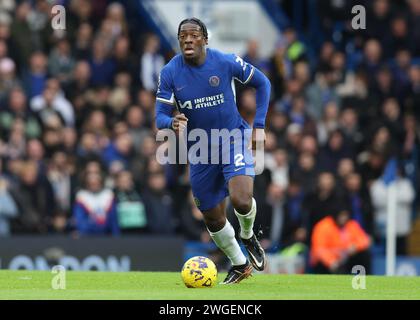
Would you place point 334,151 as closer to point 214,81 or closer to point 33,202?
point 33,202

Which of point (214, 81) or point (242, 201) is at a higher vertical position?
point (214, 81)

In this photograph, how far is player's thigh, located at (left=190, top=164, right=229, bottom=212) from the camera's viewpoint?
549 inches

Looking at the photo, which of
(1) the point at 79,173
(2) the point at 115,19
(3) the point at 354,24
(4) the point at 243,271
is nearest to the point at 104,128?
(1) the point at 79,173

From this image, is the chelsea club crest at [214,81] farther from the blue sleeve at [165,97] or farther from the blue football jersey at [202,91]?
the blue sleeve at [165,97]

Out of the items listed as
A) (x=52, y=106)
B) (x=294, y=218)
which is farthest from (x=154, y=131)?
(x=294, y=218)

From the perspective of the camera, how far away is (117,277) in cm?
1520

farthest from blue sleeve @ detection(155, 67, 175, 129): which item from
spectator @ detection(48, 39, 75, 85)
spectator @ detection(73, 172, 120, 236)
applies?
spectator @ detection(48, 39, 75, 85)

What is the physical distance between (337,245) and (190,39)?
248 inches

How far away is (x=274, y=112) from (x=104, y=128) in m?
3.01

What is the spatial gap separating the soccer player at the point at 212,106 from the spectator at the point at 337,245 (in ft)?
16.5

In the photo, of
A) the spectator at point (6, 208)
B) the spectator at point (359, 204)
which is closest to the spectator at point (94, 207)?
the spectator at point (6, 208)

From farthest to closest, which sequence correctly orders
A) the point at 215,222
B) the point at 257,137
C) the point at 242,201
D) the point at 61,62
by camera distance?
the point at 61,62 → the point at 215,222 → the point at 257,137 → the point at 242,201

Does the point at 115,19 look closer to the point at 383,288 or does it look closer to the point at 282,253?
the point at 282,253

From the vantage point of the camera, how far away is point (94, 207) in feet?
62.2
